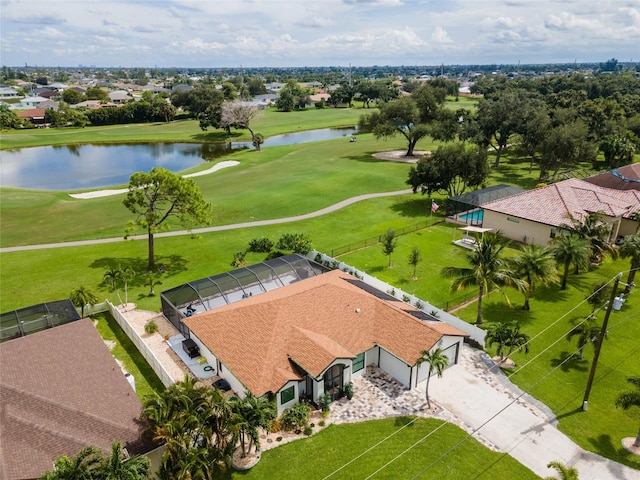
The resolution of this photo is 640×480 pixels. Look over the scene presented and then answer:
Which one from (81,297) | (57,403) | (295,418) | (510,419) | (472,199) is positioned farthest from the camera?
(472,199)

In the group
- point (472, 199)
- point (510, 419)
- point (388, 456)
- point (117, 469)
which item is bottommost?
point (388, 456)

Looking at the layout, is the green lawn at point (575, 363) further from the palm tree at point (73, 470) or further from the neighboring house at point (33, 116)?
the neighboring house at point (33, 116)

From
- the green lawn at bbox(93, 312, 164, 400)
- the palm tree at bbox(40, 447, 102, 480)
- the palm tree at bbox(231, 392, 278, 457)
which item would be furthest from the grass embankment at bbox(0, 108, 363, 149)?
the palm tree at bbox(40, 447, 102, 480)

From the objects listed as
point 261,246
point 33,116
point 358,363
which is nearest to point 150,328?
point 358,363

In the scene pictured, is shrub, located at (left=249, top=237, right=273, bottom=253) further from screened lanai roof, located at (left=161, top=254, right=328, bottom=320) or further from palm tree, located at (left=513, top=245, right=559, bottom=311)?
palm tree, located at (left=513, top=245, right=559, bottom=311)

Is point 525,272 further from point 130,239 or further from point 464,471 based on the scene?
point 130,239

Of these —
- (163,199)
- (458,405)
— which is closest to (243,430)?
(458,405)

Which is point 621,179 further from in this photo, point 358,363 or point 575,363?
point 358,363
